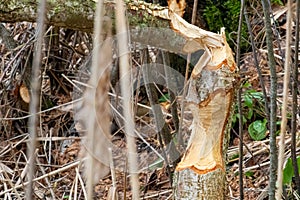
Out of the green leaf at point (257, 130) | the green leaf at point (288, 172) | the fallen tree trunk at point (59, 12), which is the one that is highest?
the fallen tree trunk at point (59, 12)

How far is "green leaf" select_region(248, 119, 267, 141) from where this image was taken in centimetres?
175

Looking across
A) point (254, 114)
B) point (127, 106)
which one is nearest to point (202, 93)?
point (127, 106)

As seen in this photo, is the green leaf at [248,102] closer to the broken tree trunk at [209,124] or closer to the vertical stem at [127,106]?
the broken tree trunk at [209,124]

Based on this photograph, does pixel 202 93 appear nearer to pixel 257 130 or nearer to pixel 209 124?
pixel 209 124

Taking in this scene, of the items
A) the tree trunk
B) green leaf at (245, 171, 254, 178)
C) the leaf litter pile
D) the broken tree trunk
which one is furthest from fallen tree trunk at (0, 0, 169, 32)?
green leaf at (245, 171, 254, 178)

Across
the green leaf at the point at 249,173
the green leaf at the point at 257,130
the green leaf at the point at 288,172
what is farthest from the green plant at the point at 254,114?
the green leaf at the point at 288,172

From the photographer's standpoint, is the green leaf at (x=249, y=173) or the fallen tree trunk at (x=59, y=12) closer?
the fallen tree trunk at (x=59, y=12)

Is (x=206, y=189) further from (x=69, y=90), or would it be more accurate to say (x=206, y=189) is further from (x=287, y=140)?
(x=69, y=90)

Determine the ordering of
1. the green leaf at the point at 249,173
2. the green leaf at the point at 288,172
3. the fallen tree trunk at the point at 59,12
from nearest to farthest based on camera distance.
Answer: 1. the fallen tree trunk at the point at 59,12
2. the green leaf at the point at 288,172
3. the green leaf at the point at 249,173

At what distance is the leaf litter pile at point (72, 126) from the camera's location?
1.72 metres

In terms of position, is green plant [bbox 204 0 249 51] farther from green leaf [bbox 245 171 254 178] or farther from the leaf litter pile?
green leaf [bbox 245 171 254 178]

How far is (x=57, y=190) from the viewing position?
1.78m

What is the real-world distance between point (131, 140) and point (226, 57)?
1.88 ft

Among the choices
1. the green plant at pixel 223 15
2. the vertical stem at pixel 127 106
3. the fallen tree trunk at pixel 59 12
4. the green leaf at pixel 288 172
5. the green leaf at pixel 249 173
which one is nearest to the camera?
the vertical stem at pixel 127 106
